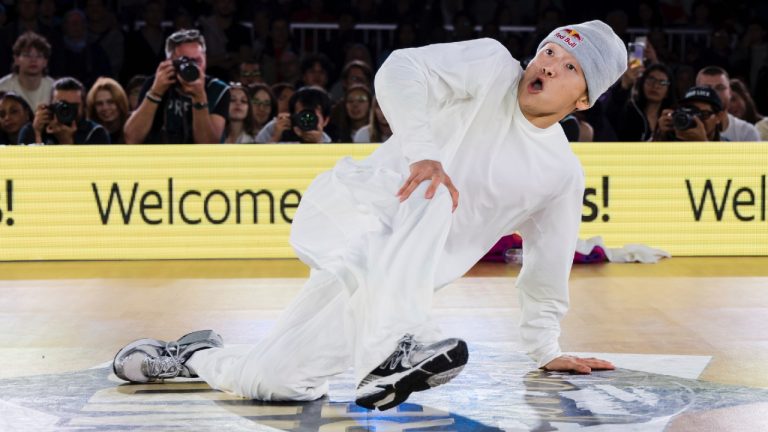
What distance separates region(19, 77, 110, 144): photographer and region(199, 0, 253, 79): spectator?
2390mm

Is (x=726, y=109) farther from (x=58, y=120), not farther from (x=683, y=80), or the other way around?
(x=58, y=120)

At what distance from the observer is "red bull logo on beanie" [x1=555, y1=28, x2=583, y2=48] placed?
3289 mm

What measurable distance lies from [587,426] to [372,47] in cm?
751

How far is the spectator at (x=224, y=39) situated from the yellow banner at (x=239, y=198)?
9.03 ft

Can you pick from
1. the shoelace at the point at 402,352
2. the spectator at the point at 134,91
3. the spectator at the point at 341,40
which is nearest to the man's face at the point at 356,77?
the spectator at the point at 134,91

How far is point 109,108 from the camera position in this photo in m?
7.18

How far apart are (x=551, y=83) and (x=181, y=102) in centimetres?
392

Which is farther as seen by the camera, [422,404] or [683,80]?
[683,80]

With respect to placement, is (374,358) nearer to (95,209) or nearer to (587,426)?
(587,426)

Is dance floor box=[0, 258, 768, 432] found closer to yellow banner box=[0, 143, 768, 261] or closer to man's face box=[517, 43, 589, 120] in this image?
yellow banner box=[0, 143, 768, 261]

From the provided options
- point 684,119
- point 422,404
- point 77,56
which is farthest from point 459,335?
point 77,56

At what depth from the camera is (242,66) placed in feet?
28.9

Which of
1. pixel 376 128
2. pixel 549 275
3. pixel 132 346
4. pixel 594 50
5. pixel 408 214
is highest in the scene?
pixel 594 50

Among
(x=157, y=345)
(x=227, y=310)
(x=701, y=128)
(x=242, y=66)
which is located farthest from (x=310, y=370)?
(x=242, y=66)
